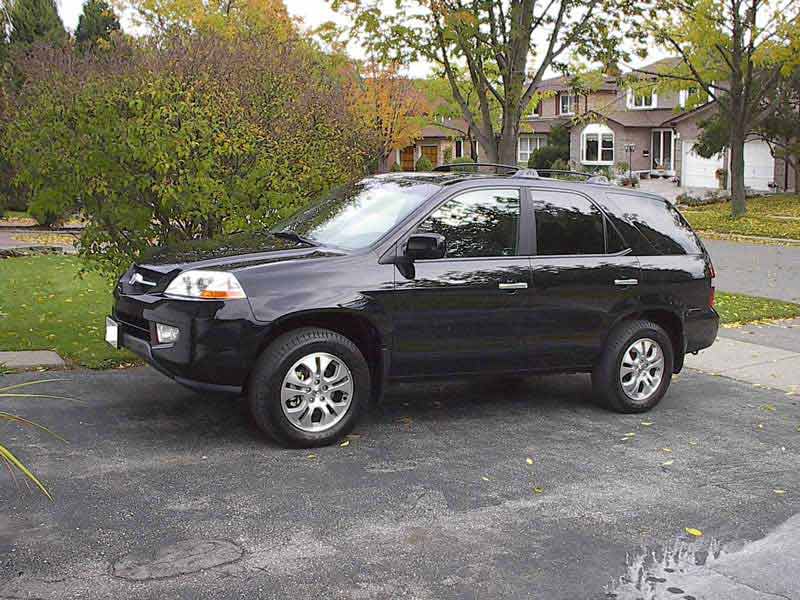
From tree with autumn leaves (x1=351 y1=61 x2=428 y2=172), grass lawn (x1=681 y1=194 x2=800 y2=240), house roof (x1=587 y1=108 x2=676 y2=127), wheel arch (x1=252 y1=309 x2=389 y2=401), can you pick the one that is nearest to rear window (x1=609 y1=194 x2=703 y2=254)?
wheel arch (x1=252 y1=309 x2=389 y2=401)

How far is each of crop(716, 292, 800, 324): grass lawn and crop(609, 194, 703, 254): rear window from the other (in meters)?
4.29

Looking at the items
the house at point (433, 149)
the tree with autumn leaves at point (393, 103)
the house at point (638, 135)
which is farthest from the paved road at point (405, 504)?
the house at point (433, 149)

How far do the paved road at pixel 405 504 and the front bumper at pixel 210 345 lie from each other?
48cm

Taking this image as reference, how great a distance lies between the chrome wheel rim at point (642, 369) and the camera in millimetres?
7660

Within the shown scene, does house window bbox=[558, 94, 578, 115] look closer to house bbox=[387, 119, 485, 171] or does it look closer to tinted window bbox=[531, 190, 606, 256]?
house bbox=[387, 119, 485, 171]

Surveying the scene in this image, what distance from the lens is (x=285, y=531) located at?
4.93 meters

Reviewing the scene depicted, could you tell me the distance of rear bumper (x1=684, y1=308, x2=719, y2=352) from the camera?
7930 millimetres

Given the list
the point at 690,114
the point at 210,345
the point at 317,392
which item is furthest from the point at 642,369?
the point at 690,114

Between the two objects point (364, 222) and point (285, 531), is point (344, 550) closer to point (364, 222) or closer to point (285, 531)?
point (285, 531)

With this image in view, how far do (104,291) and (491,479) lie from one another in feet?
29.6

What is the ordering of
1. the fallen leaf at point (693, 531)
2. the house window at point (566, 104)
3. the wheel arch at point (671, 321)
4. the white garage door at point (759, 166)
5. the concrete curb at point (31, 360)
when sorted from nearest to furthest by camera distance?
the fallen leaf at point (693, 531)
the wheel arch at point (671, 321)
the concrete curb at point (31, 360)
the white garage door at point (759, 166)
the house window at point (566, 104)

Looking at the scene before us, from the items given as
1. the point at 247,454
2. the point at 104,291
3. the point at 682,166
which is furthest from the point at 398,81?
the point at 247,454

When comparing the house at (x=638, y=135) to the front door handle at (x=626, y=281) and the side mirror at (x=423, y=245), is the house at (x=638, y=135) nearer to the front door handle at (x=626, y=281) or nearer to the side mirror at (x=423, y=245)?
the front door handle at (x=626, y=281)

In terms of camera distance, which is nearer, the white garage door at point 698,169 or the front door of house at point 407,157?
the white garage door at point 698,169
